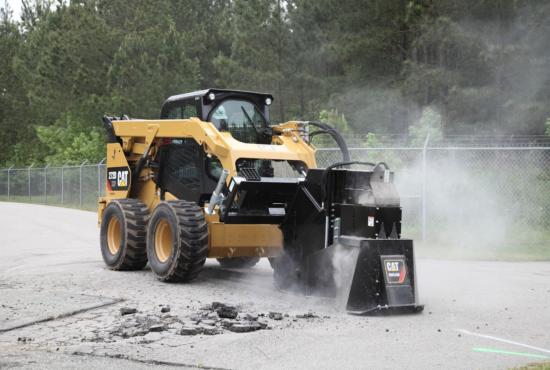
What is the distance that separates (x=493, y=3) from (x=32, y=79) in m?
28.4

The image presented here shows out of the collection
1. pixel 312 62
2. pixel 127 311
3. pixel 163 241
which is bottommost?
pixel 127 311

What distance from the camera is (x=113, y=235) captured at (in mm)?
13492

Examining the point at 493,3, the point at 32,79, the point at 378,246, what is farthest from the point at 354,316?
the point at 32,79

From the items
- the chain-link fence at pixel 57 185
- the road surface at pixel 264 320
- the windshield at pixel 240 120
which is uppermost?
the windshield at pixel 240 120

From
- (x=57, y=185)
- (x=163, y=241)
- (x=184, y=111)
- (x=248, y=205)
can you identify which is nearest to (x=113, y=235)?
(x=163, y=241)

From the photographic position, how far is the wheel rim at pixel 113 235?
13.4m

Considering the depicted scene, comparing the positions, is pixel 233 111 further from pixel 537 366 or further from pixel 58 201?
pixel 58 201

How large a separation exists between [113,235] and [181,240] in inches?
115

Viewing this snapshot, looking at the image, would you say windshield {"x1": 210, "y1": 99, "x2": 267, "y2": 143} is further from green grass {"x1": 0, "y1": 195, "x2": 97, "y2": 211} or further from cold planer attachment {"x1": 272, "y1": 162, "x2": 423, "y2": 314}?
green grass {"x1": 0, "y1": 195, "x2": 97, "y2": 211}

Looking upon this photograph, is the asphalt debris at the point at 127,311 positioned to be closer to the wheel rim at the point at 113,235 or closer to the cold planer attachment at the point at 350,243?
the cold planer attachment at the point at 350,243

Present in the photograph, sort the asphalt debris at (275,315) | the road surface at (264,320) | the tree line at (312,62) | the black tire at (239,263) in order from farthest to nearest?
the tree line at (312,62) < the black tire at (239,263) < the asphalt debris at (275,315) < the road surface at (264,320)

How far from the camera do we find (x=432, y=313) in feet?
30.5

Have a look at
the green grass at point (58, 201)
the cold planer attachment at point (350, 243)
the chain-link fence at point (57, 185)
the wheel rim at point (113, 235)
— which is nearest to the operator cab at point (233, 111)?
the cold planer attachment at point (350, 243)

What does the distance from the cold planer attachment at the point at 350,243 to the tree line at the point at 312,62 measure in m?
14.5
